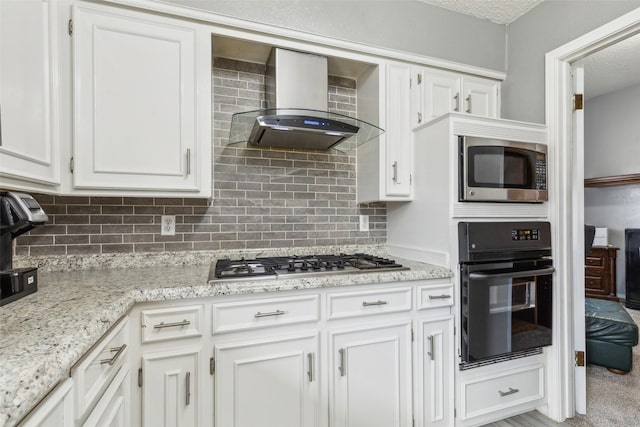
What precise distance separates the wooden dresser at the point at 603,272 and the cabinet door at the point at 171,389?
17.5 ft

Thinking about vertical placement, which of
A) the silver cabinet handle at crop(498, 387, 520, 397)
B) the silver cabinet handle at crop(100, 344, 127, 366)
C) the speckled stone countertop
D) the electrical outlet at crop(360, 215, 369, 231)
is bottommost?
the silver cabinet handle at crop(498, 387, 520, 397)

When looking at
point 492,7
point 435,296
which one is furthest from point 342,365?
point 492,7

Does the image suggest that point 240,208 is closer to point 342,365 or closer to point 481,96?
point 342,365

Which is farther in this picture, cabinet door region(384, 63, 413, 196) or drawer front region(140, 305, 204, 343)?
cabinet door region(384, 63, 413, 196)

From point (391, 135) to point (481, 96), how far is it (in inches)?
33.4

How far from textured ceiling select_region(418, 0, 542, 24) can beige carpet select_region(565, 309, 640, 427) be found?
8.98 ft

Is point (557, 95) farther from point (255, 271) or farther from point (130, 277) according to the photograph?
point (130, 277)

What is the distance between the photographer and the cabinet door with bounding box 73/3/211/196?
1.51 m

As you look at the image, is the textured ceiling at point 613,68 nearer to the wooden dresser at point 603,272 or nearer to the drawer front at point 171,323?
the wooden dresser at point 603,272

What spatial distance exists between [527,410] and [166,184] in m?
2.55

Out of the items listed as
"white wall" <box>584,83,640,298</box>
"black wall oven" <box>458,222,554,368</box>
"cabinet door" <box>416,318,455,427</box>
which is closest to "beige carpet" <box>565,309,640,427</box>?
"black wall oven" <box>458,222,554,368</box>

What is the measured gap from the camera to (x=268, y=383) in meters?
1.46

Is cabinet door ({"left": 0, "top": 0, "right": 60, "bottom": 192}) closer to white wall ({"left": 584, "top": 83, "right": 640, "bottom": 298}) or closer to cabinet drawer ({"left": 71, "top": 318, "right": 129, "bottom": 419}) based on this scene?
cabinet drawer ({"left": 71, "top": 318, "right": 129, "bottom": 419})

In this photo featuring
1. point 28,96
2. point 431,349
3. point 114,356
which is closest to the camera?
point 114,356
